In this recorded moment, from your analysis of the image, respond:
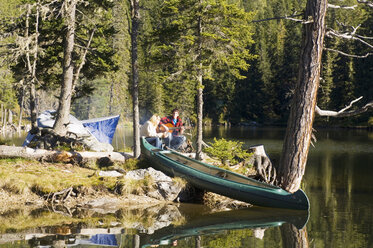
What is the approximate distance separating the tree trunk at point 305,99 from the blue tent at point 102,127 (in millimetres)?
14062

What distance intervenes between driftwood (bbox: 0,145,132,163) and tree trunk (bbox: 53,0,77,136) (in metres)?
2.17

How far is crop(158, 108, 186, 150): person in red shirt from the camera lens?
15.5 m

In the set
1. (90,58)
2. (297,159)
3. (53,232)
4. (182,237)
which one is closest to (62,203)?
(53,232)

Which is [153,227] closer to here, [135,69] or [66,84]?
[135,69]

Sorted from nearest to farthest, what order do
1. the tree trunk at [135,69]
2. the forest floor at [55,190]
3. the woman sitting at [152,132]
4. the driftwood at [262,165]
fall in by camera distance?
1. the forest floor at [55,190]
2. the driftwood at [262,165]
3. the tree trunk at [135,69]
4. the woman sitting at [152,132]

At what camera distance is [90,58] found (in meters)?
18.7

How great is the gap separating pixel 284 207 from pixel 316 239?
2.55m

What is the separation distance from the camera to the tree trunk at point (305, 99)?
1133 cm

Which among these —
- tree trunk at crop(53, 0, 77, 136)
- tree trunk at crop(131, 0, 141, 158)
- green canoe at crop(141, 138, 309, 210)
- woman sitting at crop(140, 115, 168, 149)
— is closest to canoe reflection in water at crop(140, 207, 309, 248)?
green canoe at crop(141, 138, 309, 210)

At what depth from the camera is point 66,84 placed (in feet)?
54.3

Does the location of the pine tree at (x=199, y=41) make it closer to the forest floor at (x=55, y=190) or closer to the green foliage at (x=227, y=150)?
the green foliage at (x=227, y=150)

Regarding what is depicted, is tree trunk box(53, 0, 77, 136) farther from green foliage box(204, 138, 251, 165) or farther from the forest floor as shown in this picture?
green foliage box(204, 138, 251, 165)

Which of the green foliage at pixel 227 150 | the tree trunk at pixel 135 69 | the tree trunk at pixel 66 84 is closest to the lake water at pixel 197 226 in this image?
the green foliage at pixel 227 150

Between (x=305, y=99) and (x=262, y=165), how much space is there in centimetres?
326
